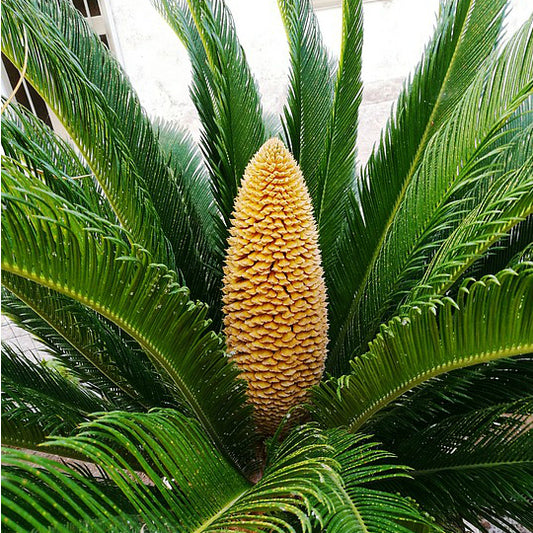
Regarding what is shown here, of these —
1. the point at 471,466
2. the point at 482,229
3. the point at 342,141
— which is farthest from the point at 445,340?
the point at 342,141

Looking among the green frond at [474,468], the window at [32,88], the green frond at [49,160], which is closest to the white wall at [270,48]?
the window at [32,88]

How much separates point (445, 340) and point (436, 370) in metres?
0.05

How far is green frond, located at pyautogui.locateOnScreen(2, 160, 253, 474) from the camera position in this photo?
0.64 m

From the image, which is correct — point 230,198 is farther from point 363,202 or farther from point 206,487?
point 206,487

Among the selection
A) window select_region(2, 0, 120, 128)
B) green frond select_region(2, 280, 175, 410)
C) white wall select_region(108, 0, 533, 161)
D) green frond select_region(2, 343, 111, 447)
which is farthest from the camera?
white wall select_region(108, 0, 533, 161)

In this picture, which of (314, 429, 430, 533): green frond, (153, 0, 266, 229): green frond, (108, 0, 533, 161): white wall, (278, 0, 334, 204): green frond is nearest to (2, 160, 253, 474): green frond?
(314, 429, 430, 533): green frond

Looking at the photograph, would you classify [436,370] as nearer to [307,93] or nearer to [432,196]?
[432,196]

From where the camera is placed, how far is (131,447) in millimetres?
622

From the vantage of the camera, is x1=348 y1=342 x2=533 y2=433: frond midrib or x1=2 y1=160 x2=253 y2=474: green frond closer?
x1=2 y1=160 x2=253 y2=474: green frond

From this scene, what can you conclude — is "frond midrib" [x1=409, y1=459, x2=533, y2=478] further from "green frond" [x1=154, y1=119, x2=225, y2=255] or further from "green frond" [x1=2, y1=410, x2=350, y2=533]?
"green frond" [x1=154, y1=119, x2=225, y2=255]

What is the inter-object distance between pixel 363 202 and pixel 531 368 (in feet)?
1.41

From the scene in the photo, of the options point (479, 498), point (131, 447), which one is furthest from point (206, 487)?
point (479, 498)

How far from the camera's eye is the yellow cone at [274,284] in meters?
0.98

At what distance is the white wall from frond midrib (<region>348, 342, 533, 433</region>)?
5.85ft
